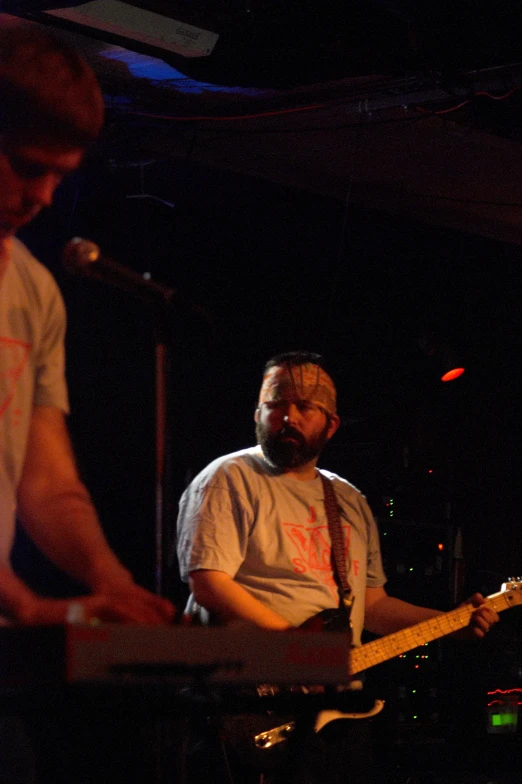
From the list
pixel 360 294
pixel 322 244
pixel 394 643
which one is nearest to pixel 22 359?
pixel 394 643

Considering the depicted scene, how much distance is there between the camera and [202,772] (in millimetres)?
3078

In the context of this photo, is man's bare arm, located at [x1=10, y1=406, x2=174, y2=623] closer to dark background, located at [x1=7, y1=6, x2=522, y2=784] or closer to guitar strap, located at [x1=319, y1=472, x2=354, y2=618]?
dark background, located at [x1=7, y1=6, x2=522, y2=784]

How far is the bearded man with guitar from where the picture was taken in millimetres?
3133

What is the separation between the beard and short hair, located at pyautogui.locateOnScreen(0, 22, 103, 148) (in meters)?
1.44

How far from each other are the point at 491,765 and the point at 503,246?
2.61 metres

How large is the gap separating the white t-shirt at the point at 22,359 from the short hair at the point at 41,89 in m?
0.22

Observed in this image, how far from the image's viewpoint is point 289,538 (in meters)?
3.28

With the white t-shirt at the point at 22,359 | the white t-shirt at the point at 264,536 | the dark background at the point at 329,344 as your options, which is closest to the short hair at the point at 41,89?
the white t-shirt at the point at 22,359

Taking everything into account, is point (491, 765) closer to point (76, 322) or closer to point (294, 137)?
point (294, 137)

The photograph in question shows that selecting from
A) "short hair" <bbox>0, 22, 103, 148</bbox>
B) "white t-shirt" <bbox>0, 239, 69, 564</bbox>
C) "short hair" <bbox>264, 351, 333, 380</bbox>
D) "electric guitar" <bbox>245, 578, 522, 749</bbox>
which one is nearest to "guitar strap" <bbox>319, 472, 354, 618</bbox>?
"electric guitar" <bbox>245, 578, 522, 749</bbox>

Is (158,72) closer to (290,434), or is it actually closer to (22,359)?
(290,434)

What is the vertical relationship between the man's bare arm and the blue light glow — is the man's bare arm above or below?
below

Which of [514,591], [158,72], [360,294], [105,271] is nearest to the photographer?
[105,271]

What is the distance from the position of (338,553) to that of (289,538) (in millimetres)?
205
